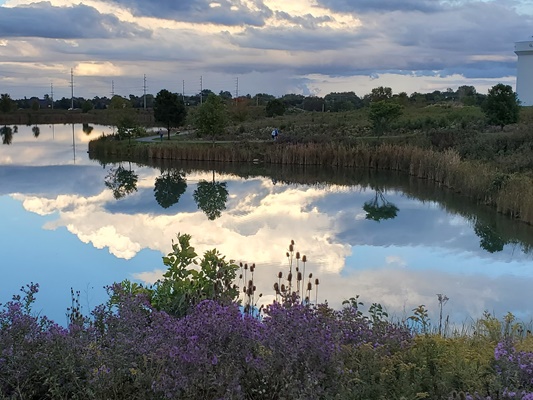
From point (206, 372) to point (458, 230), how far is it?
13357 mm

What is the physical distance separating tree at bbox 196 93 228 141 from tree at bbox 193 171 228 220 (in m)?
9.94

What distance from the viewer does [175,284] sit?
596cm

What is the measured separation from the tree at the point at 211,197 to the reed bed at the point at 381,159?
6601 millimetres

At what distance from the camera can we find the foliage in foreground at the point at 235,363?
3182 millimetres

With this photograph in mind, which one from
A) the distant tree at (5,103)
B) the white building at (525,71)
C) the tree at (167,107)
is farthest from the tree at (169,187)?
the distant tree at (5,103)

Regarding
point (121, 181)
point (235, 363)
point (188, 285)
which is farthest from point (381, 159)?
point (235, 363)

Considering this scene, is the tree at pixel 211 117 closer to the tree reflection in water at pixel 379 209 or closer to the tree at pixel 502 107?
the tree at pixel 502 107

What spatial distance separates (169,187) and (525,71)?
139 feet

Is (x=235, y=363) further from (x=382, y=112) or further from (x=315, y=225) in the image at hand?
(x=382, y=112)

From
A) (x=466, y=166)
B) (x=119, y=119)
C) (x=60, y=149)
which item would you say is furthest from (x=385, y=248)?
(x=60, y=149)

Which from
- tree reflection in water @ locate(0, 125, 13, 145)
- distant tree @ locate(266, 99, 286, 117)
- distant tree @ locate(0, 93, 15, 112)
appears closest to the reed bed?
tree reflection in water @ locate(0, 125, 13, 145)

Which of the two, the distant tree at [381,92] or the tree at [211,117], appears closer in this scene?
the tree at [211,117]

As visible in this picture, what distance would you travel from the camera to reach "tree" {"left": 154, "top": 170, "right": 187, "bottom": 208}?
810 inches

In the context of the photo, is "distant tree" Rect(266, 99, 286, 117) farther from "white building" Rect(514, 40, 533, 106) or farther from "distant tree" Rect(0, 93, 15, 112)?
"distant tree" Rect(0, 93, 15, 112)
